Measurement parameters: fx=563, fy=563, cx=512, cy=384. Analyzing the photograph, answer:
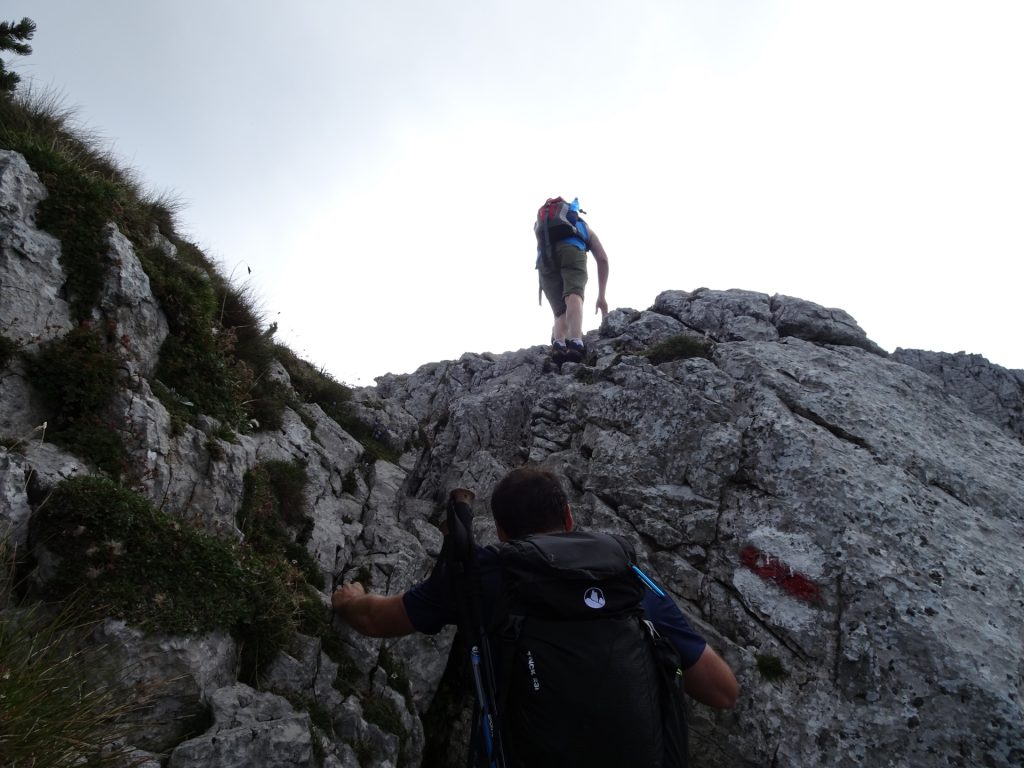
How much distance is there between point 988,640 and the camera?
603 cm

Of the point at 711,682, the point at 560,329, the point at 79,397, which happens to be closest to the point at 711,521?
the point at 711,682

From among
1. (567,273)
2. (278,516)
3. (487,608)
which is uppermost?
(567,273)

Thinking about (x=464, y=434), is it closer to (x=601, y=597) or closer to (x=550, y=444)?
(x=550, y=444)

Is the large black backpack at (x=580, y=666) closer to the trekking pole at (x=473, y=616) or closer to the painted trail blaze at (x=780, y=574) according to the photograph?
the trekking pole at (x=473, y=616)

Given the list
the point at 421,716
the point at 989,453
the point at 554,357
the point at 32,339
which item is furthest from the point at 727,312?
the point at 32,339

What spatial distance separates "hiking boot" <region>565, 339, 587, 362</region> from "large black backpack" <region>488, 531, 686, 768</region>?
9.24 meters

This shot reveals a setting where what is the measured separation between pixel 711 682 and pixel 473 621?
2.00 m

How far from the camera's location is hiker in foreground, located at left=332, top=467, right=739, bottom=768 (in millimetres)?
3646

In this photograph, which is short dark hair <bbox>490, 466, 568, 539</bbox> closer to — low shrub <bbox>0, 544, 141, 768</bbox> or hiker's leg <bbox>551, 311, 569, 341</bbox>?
low shrub <bbox>0, 544, 141, 768</bbox>

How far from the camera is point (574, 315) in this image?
1348 cm

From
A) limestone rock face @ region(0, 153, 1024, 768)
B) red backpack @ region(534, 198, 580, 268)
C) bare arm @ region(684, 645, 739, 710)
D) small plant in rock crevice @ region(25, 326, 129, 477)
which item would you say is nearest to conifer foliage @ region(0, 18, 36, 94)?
limestone rock face @ region(0, 153, 1024, 768)

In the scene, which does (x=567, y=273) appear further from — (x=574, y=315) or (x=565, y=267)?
(x=574, y=315)

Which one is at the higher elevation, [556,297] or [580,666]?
[556,297]

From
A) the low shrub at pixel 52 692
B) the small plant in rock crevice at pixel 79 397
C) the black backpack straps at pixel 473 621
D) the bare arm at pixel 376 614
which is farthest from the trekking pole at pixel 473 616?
the small plant in rock crevice at pixel 79 397
